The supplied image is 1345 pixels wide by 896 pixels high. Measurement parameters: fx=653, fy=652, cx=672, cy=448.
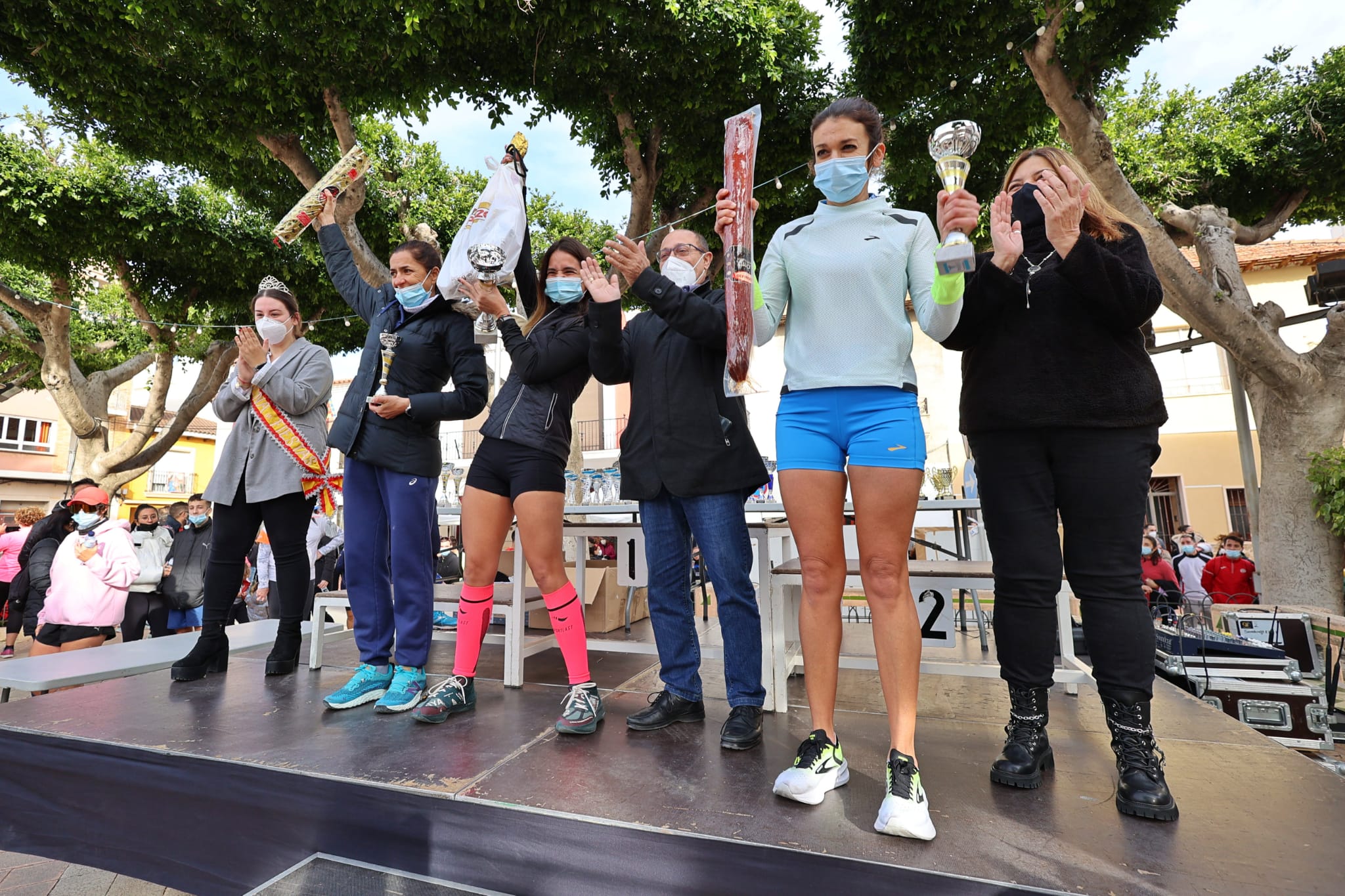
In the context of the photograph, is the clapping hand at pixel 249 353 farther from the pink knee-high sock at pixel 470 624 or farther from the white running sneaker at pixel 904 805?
the white running sneaker at pixel 904 805

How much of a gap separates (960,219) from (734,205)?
1.84 feet

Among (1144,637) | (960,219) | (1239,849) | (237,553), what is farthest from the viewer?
Result: (237,553)

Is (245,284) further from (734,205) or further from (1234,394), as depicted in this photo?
(1234,394)

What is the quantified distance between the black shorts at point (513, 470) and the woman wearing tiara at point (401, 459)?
0.25 m

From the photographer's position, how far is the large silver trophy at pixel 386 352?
94.3 inches

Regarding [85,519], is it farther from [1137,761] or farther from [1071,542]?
[1137,761]

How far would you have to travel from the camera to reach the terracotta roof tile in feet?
50.2

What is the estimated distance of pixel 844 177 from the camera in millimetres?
1736

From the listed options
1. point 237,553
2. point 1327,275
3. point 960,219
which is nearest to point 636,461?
point 960,219

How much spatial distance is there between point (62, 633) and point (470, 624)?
15.2ft

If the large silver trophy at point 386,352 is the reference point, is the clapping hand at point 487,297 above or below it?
above

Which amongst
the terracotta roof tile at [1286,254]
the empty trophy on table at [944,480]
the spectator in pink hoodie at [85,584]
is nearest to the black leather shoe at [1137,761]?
the empty trophy on table at [944,480]

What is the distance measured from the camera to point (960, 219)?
1.44 metres

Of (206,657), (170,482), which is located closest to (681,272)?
(206,657)
